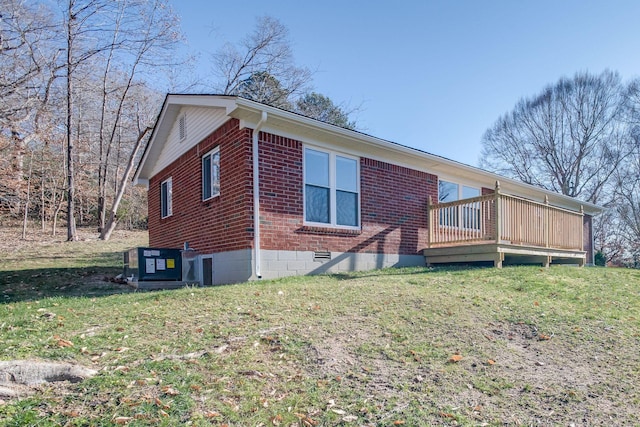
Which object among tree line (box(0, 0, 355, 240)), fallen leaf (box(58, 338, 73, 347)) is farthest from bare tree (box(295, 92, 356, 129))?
fallen leaf (box(58, 338, 73, 347))

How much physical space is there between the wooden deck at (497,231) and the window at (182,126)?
6583mm

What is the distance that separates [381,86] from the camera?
18.3 meters

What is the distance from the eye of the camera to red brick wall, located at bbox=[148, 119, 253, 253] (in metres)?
8.23

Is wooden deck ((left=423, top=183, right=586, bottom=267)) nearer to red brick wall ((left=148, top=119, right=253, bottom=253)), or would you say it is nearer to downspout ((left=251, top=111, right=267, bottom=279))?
downspout ((left=251, top=111, right=267, bottom=279))

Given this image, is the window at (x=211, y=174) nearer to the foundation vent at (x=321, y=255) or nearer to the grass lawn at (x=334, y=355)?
the foundation vent at (x=321, y=255)

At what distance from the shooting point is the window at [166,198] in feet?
41.3

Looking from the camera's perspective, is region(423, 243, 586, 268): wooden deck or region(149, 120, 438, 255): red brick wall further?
region(423, 243, 586, 268): wooden deck

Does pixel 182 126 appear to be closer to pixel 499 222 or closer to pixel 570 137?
pixel 499 222

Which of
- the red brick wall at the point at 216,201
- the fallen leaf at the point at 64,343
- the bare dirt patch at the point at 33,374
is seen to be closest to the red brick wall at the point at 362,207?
the red brick wall at the point at 216,201

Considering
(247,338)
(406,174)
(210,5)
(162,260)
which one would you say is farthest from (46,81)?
(247,338)

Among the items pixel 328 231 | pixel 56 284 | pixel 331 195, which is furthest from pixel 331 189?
pixel 56 284

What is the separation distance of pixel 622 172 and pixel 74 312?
31.7 meters

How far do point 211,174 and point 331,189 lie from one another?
282 centimetres

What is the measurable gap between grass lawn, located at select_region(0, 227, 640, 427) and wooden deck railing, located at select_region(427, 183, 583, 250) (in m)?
2.69
